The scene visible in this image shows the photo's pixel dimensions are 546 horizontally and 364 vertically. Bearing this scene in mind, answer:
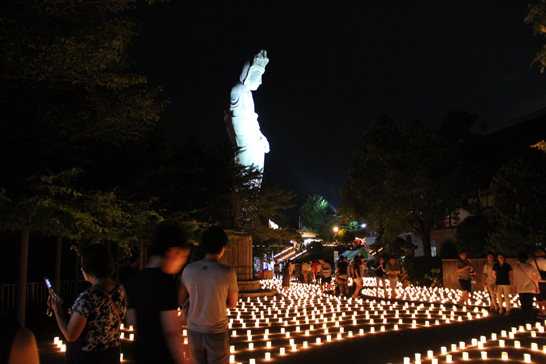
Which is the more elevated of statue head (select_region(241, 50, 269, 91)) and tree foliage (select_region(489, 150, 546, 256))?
statue head (select_region(241, 50, 269, 91))

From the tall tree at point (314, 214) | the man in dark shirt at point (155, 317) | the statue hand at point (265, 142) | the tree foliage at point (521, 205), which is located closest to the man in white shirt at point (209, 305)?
the man in dark shirt at point (155, 317)

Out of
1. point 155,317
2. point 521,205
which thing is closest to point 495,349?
point 155,317

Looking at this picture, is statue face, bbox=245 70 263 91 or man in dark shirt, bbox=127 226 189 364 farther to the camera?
statue face, bbox=245 70 263 91

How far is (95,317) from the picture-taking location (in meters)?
3.64

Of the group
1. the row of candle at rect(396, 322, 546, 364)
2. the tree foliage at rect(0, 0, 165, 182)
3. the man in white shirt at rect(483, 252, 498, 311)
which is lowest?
the row of candle at rect(396, 322, 546, 364)

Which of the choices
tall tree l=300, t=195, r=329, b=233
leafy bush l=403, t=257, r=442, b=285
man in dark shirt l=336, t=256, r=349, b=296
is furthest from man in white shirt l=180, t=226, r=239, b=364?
tall tree l=300, t=195, r=329, b=233

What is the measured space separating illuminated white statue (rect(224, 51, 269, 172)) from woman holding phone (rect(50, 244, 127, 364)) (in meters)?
23.8

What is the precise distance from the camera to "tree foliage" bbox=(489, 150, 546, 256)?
59.6 ft

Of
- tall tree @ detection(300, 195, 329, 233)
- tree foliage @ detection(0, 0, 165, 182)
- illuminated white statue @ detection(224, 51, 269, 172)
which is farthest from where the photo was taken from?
tall tree @ detection(300, 195, 329, 233)

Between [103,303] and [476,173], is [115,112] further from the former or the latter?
[476,173]

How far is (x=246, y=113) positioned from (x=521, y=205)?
15.3 metres

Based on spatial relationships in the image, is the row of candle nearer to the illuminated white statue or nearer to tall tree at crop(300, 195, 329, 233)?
the illuminated white statue

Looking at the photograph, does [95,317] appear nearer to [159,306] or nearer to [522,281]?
[159,306]

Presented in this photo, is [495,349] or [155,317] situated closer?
[155,317]
